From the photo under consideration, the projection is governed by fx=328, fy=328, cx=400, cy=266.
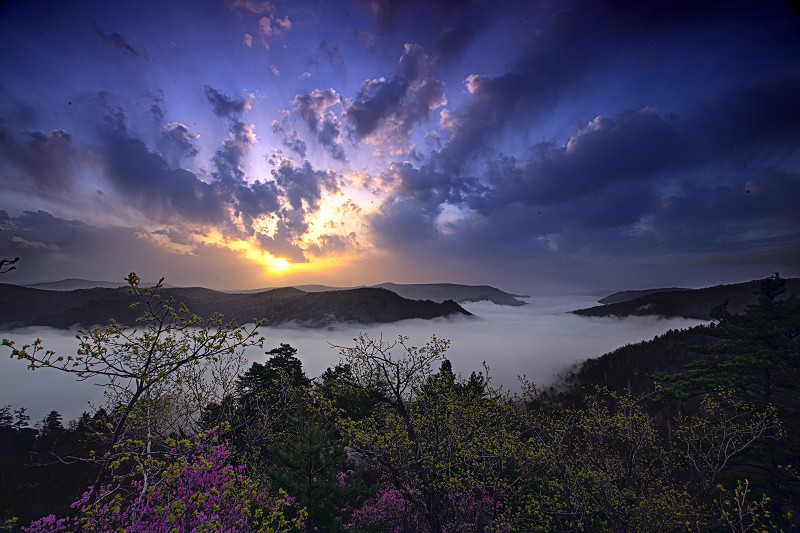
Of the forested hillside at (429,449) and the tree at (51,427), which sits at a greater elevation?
the forested hillside at (429,449)

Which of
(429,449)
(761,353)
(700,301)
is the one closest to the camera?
(429,449)

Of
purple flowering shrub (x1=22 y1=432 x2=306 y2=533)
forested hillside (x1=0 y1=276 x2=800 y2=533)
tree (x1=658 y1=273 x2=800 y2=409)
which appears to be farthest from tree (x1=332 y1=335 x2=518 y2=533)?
tree (x1=658 y1=273 x2=800 y2=409)

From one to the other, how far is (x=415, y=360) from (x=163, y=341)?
12.1 m

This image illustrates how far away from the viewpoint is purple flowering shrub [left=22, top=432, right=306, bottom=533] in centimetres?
499

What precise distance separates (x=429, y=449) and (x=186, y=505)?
13.8 metres

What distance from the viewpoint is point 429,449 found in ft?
58.1

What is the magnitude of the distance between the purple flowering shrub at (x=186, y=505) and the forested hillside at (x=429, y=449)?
0.30 ft

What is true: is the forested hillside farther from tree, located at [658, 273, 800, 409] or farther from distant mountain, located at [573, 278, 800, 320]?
distant mountain, located at [573, 278, 800, 320]

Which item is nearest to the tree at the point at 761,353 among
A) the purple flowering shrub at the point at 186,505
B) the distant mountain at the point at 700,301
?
the purple flowering shrub at the point at 186,505

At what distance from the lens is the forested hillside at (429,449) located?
639 cm

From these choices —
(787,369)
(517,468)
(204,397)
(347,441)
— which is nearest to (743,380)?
(787,369)

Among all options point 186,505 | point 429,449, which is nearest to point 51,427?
point 429,449

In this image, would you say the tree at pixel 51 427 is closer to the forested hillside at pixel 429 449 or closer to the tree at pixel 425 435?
the forested hillside at pixel 429 449

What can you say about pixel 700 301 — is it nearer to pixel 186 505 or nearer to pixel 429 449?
pixel 429 449
